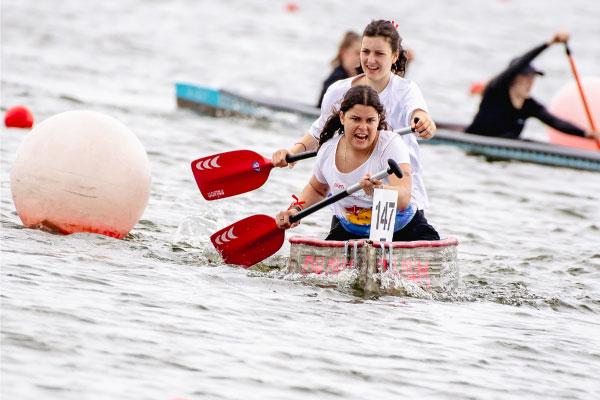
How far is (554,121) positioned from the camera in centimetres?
1351

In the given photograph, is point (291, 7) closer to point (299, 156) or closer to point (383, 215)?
point (299, 156)

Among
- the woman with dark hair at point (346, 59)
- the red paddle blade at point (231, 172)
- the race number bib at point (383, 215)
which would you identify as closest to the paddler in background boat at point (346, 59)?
the woman with dark hair at point (346, 59)

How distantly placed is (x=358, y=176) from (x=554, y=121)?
6.81 metres

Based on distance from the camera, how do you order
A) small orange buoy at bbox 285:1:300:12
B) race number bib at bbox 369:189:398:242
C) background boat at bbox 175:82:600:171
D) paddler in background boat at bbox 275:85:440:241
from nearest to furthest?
1. race number bib at bbox 369:189:398:242
2. paddler in background boat at bbox 275:85:440:241
3. background boat at bbox 175:82:600:171
4. small orange buoy at bbox 285:1:300:12

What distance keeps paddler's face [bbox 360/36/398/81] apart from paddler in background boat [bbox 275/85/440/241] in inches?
13.5

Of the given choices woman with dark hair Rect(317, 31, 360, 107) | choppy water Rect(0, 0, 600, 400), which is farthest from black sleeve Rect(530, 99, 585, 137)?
woman with dark hair Rect(317, 31, 360, 107)

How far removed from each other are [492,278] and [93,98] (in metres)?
8.81

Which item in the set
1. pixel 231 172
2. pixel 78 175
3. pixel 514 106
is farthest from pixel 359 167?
pixel 514 106

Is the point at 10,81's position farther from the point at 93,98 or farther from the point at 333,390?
the point at 333,390

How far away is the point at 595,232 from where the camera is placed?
35.6 ft

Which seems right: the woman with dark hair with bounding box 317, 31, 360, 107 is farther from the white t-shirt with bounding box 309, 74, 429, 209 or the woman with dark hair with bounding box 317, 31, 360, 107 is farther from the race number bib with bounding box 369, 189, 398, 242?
the race number bib with bounding box 369, 189, 398, 242

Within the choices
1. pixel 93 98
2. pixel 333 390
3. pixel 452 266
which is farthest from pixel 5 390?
pixel 93 98

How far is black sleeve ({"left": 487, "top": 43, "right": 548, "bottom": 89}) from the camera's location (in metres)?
12.7

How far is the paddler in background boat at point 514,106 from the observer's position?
43.1ft
